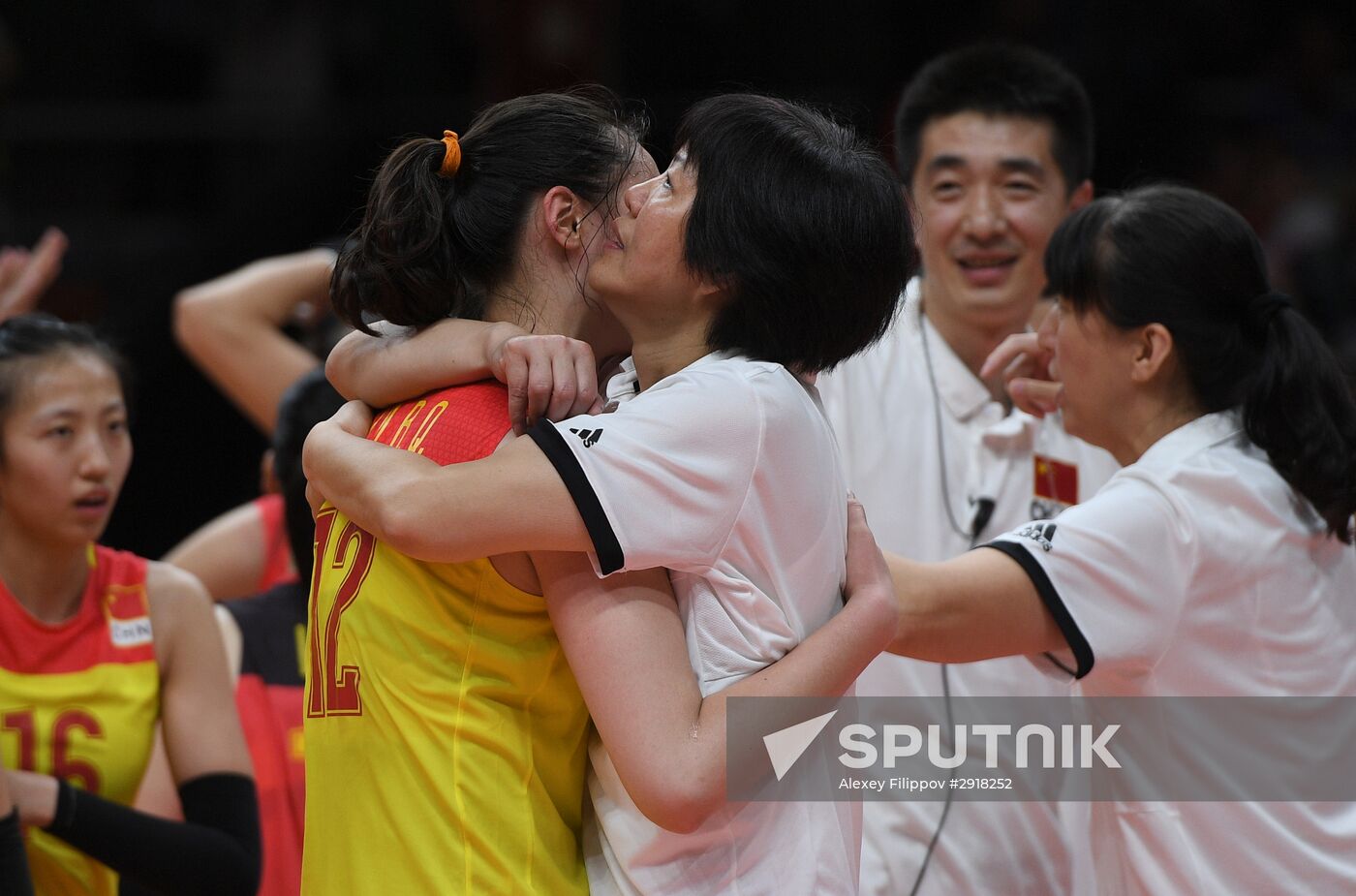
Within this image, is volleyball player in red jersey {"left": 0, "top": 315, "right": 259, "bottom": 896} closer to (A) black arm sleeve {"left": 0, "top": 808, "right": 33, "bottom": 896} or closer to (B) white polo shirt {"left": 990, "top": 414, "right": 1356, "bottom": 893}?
(A) black arm sleeve {"left": 0, "top": 808, "right": 33, "bottom": 896}

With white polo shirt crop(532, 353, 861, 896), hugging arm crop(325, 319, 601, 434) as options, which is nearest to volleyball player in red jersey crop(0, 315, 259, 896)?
hugging arm crop(325, 319, 601, 434)

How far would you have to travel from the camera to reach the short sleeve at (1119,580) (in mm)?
2193

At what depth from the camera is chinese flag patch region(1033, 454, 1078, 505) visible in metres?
2.81

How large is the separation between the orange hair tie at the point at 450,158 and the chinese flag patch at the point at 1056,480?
1399 millimetres

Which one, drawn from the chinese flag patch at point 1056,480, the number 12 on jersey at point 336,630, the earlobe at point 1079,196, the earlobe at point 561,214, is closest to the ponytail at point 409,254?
the earlobe at point 561,214

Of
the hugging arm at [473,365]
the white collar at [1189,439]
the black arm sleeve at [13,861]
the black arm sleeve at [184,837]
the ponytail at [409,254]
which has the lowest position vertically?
the black arm sleeve at [184,837]

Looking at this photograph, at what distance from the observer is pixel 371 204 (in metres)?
1.88

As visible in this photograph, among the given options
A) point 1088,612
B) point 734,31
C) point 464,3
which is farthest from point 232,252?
point 1088,612

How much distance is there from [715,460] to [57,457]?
149 centimetres

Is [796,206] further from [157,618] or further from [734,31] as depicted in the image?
[734,31]

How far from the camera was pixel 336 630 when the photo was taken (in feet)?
5.81

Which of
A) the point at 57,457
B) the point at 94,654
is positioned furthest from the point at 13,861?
the point at 57,457

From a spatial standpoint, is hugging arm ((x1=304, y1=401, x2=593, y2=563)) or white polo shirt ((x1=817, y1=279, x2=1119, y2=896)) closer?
hugging arm ((x1=304, y1=401, x2=593, y2=563))

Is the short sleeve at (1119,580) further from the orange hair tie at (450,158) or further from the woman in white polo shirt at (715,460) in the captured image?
the orange hair tie at (450,158)
